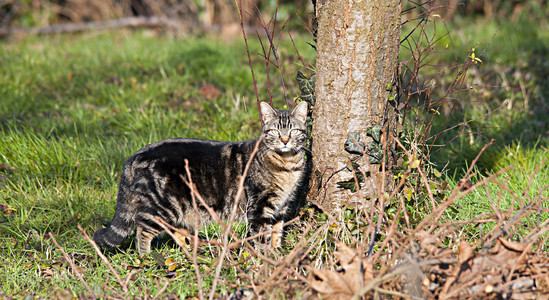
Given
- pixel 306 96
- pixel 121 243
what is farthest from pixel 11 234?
pixel 306 96

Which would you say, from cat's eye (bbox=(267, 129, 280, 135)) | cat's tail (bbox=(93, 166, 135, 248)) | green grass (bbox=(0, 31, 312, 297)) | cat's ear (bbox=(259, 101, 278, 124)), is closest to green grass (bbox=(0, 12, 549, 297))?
green grass (bbox=(0, 31, 312, 297))

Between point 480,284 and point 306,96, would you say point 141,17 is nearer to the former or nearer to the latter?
point 306,96

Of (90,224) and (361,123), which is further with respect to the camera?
(90,224)

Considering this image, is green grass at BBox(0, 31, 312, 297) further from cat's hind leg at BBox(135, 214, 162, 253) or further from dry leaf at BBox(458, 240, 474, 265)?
dry leaf at BBox(458, 240, 474, 265)

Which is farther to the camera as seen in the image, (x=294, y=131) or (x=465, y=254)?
(x=294, y=131)

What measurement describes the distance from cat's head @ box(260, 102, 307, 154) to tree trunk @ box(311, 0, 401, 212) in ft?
0.67

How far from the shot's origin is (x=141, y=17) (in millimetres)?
9914

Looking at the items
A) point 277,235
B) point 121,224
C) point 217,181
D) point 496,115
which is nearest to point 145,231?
point 121,224

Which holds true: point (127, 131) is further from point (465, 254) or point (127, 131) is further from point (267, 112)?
point (465, 254)

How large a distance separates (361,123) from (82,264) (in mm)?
2001

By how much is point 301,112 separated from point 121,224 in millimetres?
1479

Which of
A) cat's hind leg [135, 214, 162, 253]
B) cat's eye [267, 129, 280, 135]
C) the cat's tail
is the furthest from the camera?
cat's eye [267, 129, 280, 135]

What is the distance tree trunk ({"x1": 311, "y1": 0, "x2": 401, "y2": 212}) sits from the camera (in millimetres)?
2947

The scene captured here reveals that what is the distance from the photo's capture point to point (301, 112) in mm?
3457
